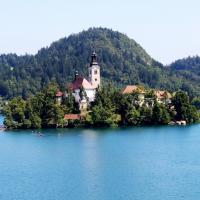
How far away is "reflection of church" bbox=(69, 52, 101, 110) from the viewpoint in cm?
9531

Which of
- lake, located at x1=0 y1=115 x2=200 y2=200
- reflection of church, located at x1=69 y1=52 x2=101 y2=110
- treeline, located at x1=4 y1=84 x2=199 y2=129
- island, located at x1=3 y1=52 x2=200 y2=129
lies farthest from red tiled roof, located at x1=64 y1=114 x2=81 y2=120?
lake, located at x1=0 y1=115 x2=200 y2=200

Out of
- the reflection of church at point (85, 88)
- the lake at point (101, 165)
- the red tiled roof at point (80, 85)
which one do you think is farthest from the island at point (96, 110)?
the lake at point (101, 165)

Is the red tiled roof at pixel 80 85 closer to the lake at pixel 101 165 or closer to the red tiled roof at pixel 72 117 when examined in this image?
the red tiled roof at pixel 72 117

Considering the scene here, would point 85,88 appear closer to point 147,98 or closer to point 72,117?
point 72,117

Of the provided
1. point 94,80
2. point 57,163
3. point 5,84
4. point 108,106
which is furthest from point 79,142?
point 5,84

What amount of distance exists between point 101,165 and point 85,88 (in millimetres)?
46786

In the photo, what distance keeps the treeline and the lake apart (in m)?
7.61

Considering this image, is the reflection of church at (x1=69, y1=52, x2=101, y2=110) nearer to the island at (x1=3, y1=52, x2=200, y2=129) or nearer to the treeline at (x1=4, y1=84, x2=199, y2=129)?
the island at (x1=3, y1=52, x2=200, y2=129)

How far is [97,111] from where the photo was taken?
3477 inches

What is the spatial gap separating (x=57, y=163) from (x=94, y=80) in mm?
50287

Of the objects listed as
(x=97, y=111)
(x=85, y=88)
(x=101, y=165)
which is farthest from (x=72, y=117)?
(x=101, y=165)

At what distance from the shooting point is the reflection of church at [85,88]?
95.3 metres

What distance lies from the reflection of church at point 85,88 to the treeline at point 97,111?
1772 mm

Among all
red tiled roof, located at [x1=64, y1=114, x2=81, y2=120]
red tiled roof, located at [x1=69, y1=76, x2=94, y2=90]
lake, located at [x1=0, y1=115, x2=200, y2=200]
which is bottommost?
lake, located at [x1=0, y1=115, x2=200, y2=200]
